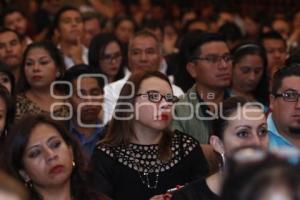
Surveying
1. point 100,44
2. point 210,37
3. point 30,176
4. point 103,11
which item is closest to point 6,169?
point 30,176

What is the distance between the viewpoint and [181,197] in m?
2.68

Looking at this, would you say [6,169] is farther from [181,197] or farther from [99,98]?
[99,98]

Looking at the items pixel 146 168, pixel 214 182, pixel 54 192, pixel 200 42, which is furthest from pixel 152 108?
pixel 200 42

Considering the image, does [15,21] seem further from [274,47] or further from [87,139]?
[87,139]

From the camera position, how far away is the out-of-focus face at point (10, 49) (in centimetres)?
570

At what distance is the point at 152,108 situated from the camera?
356 cm

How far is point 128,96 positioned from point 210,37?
1.41 meters

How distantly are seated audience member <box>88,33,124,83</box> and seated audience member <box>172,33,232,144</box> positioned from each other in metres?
1.05

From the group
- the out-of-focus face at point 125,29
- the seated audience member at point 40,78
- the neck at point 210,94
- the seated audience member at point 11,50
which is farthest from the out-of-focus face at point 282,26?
the seated audience member at point 40,78

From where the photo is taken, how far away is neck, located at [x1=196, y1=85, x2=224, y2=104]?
4578 mm

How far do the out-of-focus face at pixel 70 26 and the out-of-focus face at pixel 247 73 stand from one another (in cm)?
223

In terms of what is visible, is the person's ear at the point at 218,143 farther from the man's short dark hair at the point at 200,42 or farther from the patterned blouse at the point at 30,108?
the man's short dark hair at the point at 200,42

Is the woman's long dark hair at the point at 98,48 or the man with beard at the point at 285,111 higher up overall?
the woman's long dark hair at the point at 98,48

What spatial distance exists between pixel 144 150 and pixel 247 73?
1748 mm
